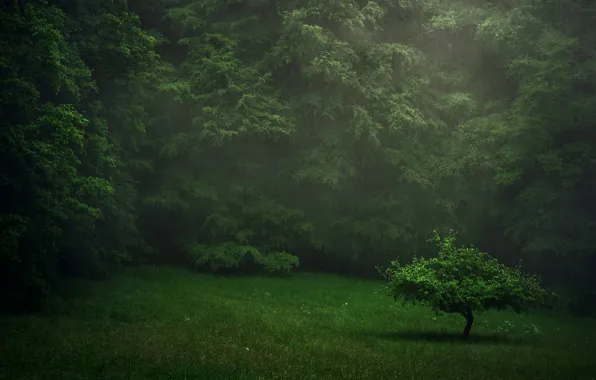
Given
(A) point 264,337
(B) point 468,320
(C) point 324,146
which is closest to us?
(A) point 264,337

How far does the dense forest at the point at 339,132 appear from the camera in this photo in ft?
74.3

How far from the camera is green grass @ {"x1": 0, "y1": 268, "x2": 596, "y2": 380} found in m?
10.4

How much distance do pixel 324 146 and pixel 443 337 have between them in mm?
11374

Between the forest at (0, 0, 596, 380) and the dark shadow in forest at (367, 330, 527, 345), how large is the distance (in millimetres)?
1564

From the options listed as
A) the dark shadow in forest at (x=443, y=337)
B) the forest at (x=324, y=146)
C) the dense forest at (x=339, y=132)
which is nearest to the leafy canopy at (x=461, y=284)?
the dark shadow in forest at (x=443, y=337)

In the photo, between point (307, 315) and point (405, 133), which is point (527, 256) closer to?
point (405, 133)

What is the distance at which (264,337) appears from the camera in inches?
532

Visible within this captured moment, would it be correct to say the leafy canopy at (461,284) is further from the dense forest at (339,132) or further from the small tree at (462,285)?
the dense forest at (339,132)

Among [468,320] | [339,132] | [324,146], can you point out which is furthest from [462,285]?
[339,132]

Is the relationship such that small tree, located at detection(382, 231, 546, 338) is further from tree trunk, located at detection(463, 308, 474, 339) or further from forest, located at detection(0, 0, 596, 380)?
forest, located at detection(0, 0, 596, 380)

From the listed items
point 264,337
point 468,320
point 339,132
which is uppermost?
point 339,132

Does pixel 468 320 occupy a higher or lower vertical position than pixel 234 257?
higher

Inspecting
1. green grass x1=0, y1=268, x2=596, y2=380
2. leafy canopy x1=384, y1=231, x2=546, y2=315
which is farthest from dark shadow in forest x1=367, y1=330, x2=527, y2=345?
leafy canopy x1=384, y1=231, x2=546, y2=315

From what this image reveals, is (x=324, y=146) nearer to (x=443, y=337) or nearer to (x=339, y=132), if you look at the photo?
(x=339, y=132)
